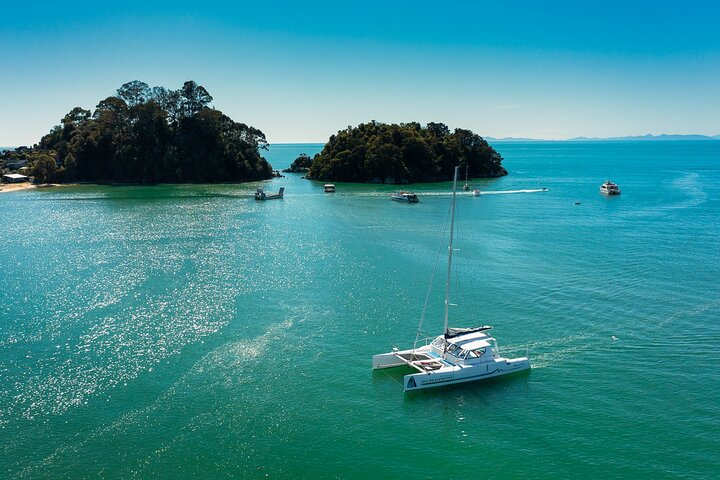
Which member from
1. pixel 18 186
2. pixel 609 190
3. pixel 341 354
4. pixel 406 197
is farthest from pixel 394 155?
pixel 341 354

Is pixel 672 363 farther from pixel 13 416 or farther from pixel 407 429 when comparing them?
pixel 13 416

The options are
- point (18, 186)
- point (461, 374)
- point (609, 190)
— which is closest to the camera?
point (461, 374)

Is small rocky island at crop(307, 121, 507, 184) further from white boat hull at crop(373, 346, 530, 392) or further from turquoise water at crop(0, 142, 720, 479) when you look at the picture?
white boat hull at crop(373, 346, 530, 392)

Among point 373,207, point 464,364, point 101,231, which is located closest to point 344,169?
point 373,207

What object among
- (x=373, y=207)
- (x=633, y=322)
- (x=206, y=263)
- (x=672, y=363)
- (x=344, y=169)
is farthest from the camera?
(x=344, y=169)

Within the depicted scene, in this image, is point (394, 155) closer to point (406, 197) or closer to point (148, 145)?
point (406, 197)

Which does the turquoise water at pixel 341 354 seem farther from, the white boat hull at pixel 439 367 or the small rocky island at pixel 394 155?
the small rocky island at pixel 394 155
